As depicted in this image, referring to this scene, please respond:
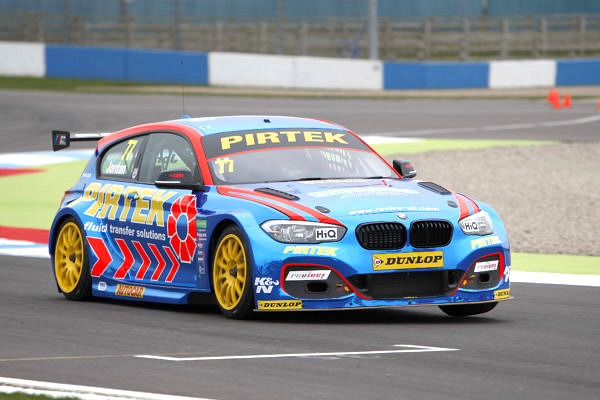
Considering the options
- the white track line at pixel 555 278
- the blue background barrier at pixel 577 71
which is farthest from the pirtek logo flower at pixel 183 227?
the blue background barrier at pixel 577 71

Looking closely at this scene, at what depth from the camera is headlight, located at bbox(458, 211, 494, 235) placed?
8289mm

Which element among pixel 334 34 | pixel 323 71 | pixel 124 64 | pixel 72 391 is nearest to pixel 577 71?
pixel 323 71

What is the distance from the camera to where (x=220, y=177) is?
888 cm

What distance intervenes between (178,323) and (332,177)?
5.18 feet

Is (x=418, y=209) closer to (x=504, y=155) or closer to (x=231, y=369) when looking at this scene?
(x=231, y=369)

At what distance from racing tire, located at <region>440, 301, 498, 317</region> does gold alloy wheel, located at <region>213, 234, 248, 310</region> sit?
1.47 m

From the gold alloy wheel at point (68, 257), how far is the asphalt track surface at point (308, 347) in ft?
0.53

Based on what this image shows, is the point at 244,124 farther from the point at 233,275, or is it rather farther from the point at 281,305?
Answer: the point at 281,305

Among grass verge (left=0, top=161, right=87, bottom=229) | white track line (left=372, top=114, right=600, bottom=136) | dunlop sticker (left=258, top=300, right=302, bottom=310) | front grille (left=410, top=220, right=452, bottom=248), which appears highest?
front grille (left=410, top=220, right=452, bottom=248)

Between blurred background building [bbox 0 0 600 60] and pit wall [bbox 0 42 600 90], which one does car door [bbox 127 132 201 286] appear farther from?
blurred background building [bbox 0 0 600 60]

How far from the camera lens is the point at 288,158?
9102 millimetres

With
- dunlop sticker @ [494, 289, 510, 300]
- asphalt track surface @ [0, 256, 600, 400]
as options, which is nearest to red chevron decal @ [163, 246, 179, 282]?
asphalt track surface @ [0, 256, 600, 400]

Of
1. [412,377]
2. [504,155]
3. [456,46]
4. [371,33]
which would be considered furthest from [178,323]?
[456,46]

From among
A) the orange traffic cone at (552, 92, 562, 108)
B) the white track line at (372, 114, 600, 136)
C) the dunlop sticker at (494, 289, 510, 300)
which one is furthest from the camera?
the orange traffic cone at (552, 92, 562, 108)
